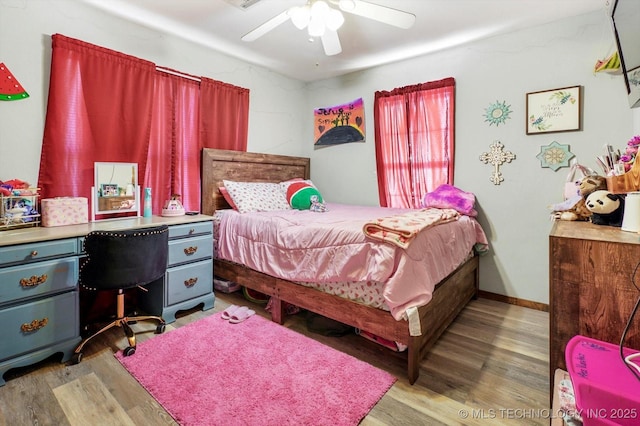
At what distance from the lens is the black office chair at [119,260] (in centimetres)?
179

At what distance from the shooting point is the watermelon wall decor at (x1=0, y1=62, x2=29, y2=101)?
2018mm

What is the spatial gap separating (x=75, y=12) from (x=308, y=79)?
2.52 meters

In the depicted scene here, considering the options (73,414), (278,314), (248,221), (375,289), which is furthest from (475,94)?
(73,414)

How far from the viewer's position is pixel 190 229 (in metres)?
2.48

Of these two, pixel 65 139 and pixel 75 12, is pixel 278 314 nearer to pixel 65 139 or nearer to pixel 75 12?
pixel 65 139

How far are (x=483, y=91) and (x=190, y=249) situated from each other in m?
3.04

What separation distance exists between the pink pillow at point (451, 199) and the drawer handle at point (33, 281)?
2.95 meters

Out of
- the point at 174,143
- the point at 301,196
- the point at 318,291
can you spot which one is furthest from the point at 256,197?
the point at 318,291

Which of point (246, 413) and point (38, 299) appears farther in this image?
point (38, 299)

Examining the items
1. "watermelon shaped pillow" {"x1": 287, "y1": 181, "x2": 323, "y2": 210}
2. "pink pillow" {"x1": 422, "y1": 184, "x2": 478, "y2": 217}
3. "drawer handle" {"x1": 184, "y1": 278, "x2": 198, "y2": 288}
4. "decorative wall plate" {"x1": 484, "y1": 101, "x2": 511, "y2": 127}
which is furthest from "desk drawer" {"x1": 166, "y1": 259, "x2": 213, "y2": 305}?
"decorative wall plate" {"x1": 484, "y1": 101, "x2": 511, "y2": 127}

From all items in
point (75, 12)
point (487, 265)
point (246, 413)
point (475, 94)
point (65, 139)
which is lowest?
point (246, 413)

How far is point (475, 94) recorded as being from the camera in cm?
295

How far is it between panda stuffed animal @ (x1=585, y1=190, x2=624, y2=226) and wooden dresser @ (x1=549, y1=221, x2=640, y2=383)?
0.68ft

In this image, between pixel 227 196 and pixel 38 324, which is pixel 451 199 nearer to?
pixel 227 196
